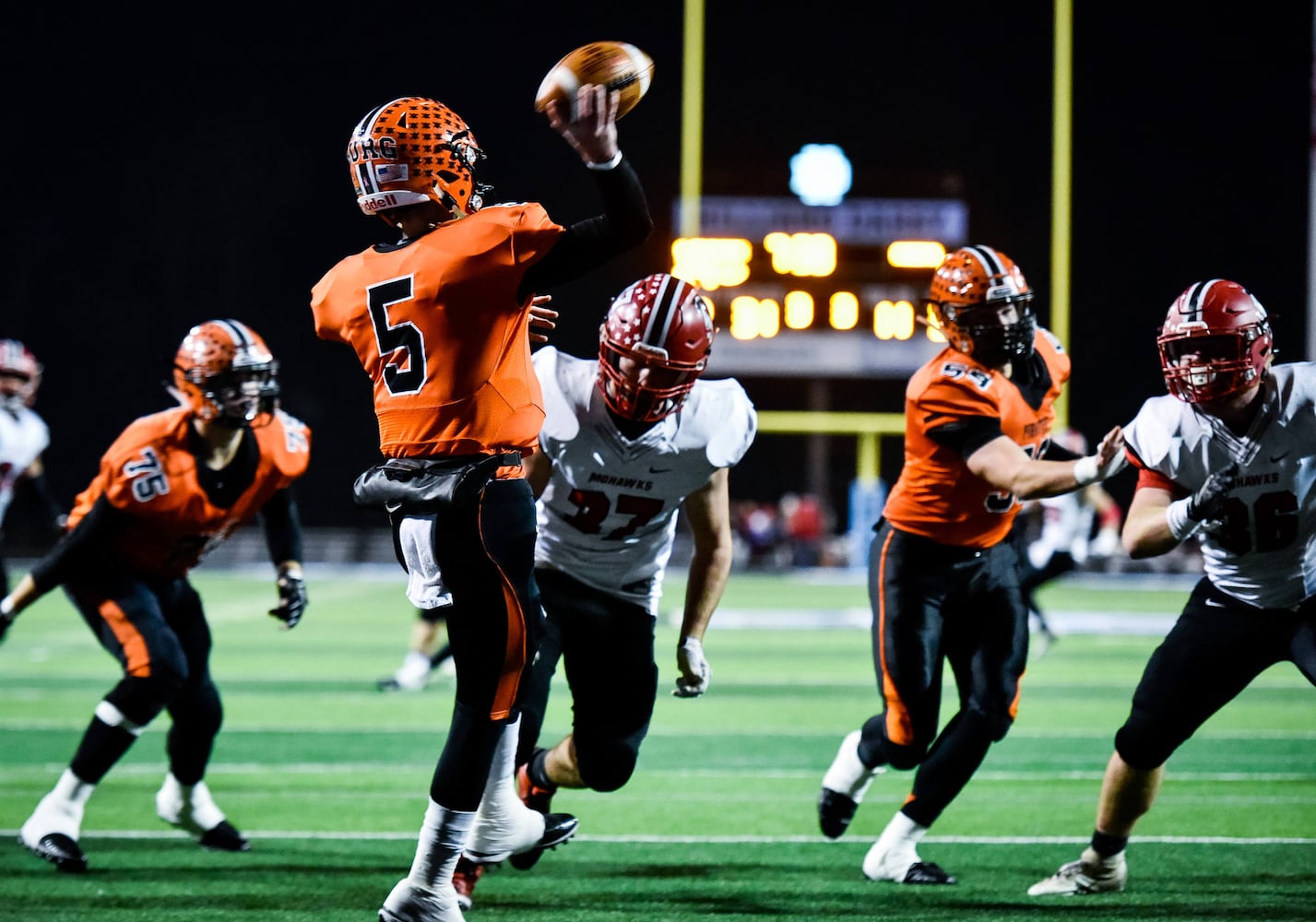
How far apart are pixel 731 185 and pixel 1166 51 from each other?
18.9 m

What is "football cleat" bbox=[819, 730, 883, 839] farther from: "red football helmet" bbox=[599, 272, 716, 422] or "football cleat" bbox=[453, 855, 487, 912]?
"red football helmet" bbox=[599, 272, 716, 422]

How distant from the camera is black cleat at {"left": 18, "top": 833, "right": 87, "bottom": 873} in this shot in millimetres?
4328

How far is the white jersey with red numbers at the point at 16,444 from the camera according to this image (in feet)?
26.5

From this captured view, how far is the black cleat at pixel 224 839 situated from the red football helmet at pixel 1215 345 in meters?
3.05

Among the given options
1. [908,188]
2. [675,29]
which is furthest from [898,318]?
[675,29]

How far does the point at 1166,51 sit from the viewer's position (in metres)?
31.3

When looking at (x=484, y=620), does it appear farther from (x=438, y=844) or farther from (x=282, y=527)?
(x=282, y=527)

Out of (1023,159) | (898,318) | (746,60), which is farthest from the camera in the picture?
(1023,159)

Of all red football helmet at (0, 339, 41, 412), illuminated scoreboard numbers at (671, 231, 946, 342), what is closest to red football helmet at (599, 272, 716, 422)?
red football helmet at (0, 339, 41, 412)

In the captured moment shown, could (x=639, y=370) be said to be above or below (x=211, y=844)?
above

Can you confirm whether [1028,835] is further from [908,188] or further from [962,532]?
[908,188]

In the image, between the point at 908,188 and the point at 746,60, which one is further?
the point at 746,60

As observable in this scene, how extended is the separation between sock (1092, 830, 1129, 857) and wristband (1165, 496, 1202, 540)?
3.08ft

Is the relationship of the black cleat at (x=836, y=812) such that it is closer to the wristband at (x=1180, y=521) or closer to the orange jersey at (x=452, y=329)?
the wristband at (x=1180, y=521)
